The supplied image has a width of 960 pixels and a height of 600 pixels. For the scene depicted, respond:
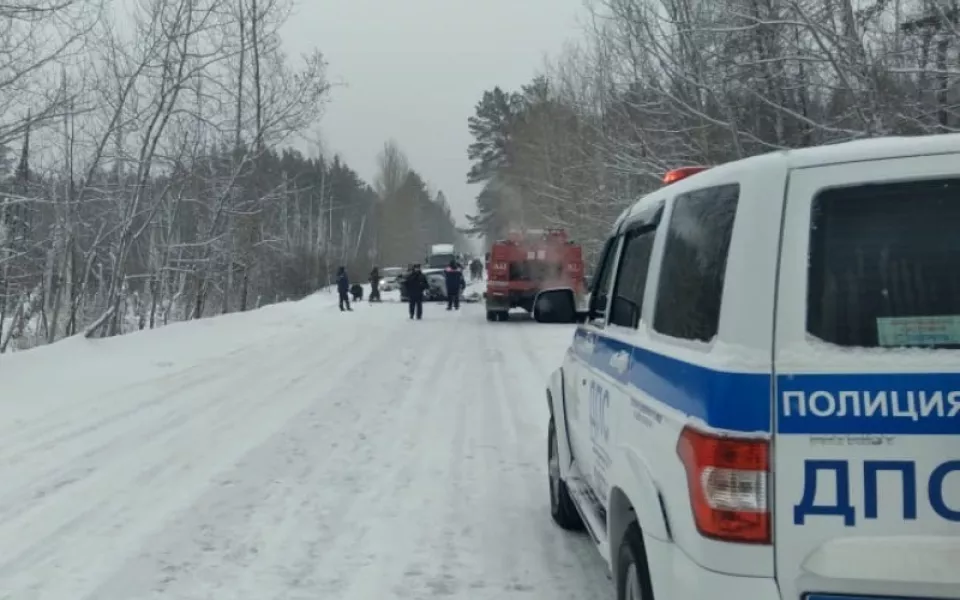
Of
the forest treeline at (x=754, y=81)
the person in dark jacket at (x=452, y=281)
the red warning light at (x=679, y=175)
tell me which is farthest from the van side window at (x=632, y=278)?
the person in dark jacket at (x=452, y=281)

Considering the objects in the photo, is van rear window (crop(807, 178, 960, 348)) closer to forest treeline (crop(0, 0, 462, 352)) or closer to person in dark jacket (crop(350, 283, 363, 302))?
forest treeline (crop(0, 0, 462, 352))

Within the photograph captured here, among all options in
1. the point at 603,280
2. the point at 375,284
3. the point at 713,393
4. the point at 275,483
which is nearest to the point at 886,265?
the point at 713,393

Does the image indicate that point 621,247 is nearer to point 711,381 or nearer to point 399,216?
point 711,381

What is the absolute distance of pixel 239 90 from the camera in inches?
1041

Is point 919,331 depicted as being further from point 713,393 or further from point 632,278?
point 632,278

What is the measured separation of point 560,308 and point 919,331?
10.5 ft

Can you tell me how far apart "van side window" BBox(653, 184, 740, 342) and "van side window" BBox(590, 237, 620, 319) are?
1.53m

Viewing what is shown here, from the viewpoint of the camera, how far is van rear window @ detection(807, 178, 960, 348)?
2750 millimetres

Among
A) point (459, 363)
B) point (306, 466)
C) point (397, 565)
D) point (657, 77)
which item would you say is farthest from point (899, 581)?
point (657, 77)

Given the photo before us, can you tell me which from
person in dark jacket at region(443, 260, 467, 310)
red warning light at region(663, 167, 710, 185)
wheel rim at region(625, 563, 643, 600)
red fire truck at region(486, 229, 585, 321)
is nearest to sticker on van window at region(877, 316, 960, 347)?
wheel rim at region(625, 563, 643, 600)

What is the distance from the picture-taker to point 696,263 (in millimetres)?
3295

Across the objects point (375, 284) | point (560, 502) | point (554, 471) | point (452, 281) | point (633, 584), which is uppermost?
point (452, 281)

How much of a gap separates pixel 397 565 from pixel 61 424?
231 inches

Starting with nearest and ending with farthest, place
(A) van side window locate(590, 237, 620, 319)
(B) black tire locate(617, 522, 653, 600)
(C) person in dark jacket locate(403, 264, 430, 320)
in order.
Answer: (B) black tire locate(617, 522, 653, 600) < (A) van side window locate(590, 237, 620, 319) < (C) person in dark jacket locate(403, 264, 430, 320)
